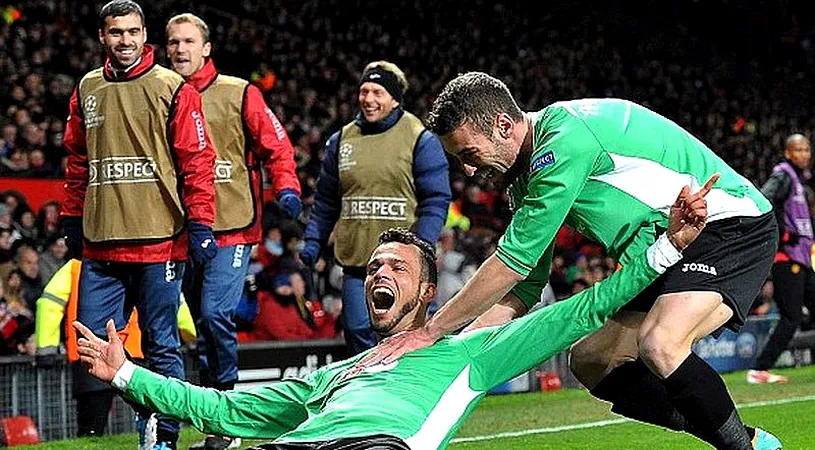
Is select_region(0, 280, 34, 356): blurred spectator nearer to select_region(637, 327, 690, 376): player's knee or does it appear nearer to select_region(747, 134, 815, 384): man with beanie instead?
select_region(747, 134, 815, 384): man with beanie

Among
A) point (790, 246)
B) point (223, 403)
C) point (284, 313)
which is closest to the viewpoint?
point (223, 403)

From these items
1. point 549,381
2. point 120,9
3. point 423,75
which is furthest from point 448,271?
point 423,75

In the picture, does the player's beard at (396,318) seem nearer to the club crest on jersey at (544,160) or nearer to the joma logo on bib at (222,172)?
the club crest on jersey at (544,160)

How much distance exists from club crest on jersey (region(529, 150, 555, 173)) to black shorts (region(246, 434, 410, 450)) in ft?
3.93

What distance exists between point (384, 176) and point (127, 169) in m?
2.09

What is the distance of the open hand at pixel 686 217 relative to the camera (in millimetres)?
4781

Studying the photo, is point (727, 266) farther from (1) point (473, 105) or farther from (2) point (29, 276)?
(2) point (29, 276)

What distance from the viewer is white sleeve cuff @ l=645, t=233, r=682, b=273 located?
4.80m

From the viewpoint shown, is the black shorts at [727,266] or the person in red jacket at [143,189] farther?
the person in red jacket at [143,189]

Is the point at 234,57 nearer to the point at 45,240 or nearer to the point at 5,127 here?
the point at 5,127

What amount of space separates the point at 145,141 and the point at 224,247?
120 cm

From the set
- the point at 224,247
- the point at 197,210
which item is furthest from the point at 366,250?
the point at 197,210

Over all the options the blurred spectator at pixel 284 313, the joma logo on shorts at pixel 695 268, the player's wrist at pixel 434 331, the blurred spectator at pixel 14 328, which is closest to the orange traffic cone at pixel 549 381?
the blurred spectator at pixel 284 313

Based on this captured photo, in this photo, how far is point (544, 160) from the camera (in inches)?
208
